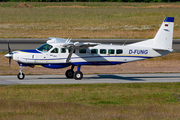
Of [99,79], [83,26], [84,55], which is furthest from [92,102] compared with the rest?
[83,26]

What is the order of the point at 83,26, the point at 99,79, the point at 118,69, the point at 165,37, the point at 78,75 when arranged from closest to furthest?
1. the point at 78,75
2. the point at 99,79
3. the point at 165,37
4. the point at 118,69
5. the point at 83,26

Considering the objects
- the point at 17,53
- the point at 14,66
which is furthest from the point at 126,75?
the point at 14,66

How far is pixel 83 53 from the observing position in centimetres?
2398

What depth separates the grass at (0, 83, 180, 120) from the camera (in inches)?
460

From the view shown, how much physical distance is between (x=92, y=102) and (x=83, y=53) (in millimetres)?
9222

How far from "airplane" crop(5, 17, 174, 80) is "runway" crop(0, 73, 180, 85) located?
88cm

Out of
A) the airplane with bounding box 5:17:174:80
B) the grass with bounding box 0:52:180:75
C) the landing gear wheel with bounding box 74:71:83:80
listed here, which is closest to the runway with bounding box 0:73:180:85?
the landing gear wheel with bounding box 74:71:83:80

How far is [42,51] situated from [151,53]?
909 centimetres

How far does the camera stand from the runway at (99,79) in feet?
75.2

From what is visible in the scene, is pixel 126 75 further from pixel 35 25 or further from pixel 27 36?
pixel 35 25

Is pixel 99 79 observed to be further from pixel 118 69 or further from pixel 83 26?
pixel 83 26

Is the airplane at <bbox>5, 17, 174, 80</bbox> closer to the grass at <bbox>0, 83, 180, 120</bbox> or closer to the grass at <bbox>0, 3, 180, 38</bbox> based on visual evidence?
the grass at <bbox>0, 83, 180, 120</bbox>

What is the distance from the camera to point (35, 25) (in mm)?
65812

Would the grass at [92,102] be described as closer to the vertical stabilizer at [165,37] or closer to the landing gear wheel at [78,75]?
the landing gear wheel at [78,75]
